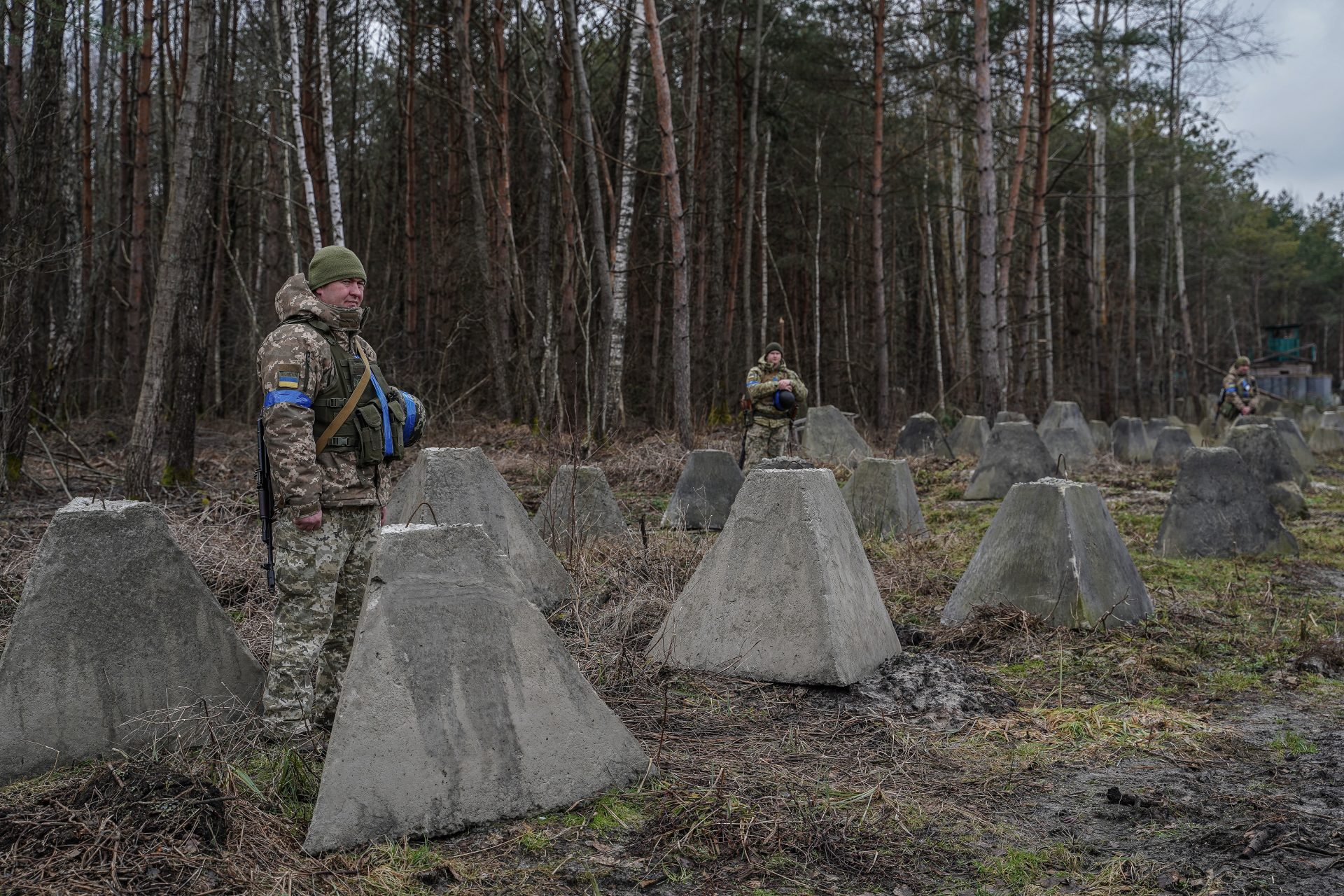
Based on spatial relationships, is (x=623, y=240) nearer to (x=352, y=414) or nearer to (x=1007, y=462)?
(x=1007, y=462)

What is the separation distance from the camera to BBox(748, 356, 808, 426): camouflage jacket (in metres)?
10.9

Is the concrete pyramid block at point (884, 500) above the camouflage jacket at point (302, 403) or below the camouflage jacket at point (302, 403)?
below

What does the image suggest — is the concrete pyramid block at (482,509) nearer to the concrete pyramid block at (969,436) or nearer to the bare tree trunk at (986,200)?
the concrete pyramid block at (969,436)

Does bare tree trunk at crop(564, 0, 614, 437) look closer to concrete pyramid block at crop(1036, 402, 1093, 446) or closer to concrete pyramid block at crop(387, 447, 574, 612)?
concrete pyramid block at crop(1036, 402, 1093, 446)

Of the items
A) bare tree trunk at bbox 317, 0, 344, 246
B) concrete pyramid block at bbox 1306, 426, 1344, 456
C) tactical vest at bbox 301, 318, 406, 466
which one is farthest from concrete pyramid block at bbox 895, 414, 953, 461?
tactical vest at bbox 301, 318, 406, 466

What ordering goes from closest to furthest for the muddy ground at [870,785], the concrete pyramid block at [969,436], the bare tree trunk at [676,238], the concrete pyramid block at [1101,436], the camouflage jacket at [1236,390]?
the muddy ground at [870,785] < the bare tree trunk at [676,238] < the concrete pyramid block at [969,436] < the concrete pyramid block at [1101,436] < the camouflage jacket at [1236,390]

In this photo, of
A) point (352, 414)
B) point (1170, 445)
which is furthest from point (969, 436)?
point (352, 414)

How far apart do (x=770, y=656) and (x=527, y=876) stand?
2.06 m

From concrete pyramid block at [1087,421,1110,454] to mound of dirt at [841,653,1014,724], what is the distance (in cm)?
1322

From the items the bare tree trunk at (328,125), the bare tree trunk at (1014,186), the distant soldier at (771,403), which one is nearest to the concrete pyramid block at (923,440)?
the bare tree trunk at (1014,186)

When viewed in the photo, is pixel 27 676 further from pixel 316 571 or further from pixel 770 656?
pixel 770 656

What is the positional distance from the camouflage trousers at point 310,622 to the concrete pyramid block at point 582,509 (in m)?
3.35

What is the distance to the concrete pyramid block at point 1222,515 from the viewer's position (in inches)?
319

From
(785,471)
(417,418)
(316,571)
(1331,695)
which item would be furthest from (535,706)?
(1331,695)
